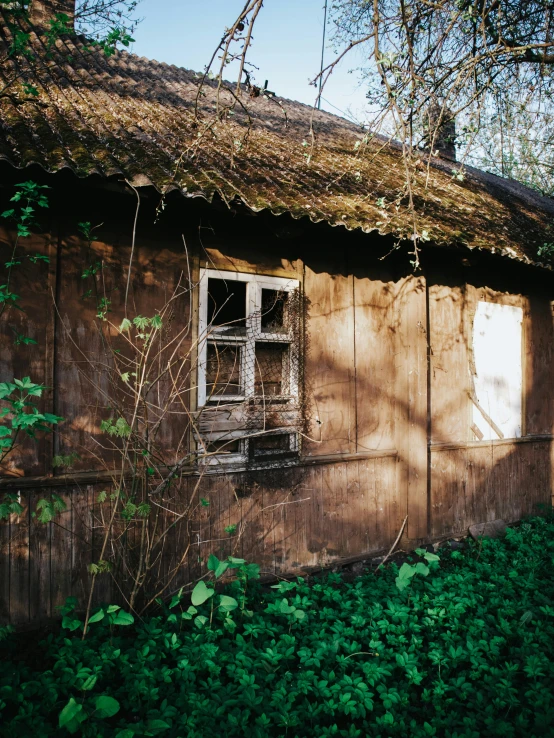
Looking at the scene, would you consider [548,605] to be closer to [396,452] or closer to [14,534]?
[396,452]

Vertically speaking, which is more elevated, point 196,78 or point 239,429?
point 196,78

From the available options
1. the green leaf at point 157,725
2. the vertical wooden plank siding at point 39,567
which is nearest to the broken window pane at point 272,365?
the vertical wooden plank siding at point 39,567

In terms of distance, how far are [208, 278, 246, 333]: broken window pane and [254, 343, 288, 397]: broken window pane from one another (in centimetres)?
32

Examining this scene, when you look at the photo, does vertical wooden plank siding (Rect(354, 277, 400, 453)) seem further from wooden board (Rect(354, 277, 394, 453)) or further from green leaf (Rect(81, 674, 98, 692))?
green leaf (Rect(81, 674, 98, 692))

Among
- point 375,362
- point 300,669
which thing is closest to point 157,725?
point 300,669

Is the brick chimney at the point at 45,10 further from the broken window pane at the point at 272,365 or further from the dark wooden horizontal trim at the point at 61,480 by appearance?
the dark wooden horizontal trim at the point at 61,480

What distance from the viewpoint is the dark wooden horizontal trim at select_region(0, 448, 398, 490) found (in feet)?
12.3

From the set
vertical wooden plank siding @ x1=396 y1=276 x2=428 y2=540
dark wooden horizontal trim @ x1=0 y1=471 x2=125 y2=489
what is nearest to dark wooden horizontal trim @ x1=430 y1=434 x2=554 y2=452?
vertical wooden plank siding @ x1=396 y1=276 x2=428 y2=540

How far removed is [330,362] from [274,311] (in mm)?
766

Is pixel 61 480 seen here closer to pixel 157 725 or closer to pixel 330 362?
pixel 157 725

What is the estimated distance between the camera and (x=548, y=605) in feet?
14.4

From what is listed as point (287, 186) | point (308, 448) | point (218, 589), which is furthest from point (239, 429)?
point (287, 186)

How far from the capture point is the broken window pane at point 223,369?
4.65 metres

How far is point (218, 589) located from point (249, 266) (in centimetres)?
285
